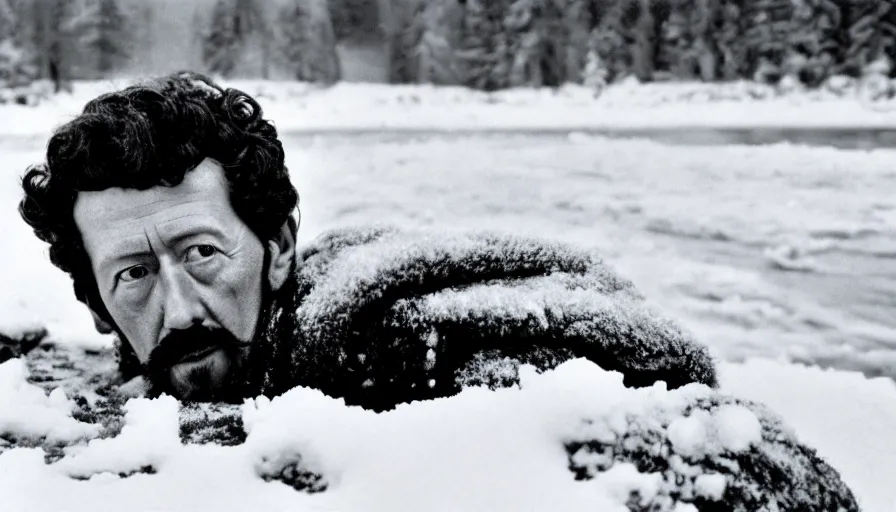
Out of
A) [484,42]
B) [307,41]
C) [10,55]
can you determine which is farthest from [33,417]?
[484,42]

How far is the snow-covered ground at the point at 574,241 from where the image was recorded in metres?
1.04

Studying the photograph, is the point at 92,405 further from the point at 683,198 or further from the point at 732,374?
the point at 683,198

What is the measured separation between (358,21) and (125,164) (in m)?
4.93

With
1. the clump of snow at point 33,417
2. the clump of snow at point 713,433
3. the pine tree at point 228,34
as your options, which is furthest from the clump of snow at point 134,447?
the pine tree at point 228,34

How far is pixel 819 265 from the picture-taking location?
3.47 metres

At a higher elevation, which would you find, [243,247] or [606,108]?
[243,247]

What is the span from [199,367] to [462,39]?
617 centimetres

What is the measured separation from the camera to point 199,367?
1599 mm

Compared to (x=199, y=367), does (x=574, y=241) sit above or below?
below

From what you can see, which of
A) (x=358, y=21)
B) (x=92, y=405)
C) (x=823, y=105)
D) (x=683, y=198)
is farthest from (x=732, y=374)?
(x=823, y=105)

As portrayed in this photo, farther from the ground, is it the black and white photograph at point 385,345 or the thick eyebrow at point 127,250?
the thick eyebrow at point 127,250

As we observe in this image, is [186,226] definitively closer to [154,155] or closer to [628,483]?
[154,155]

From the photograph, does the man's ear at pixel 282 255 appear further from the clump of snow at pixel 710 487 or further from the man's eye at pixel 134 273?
the clump of snow at pixel 710 487

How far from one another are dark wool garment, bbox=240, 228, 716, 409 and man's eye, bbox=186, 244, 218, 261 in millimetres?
233
